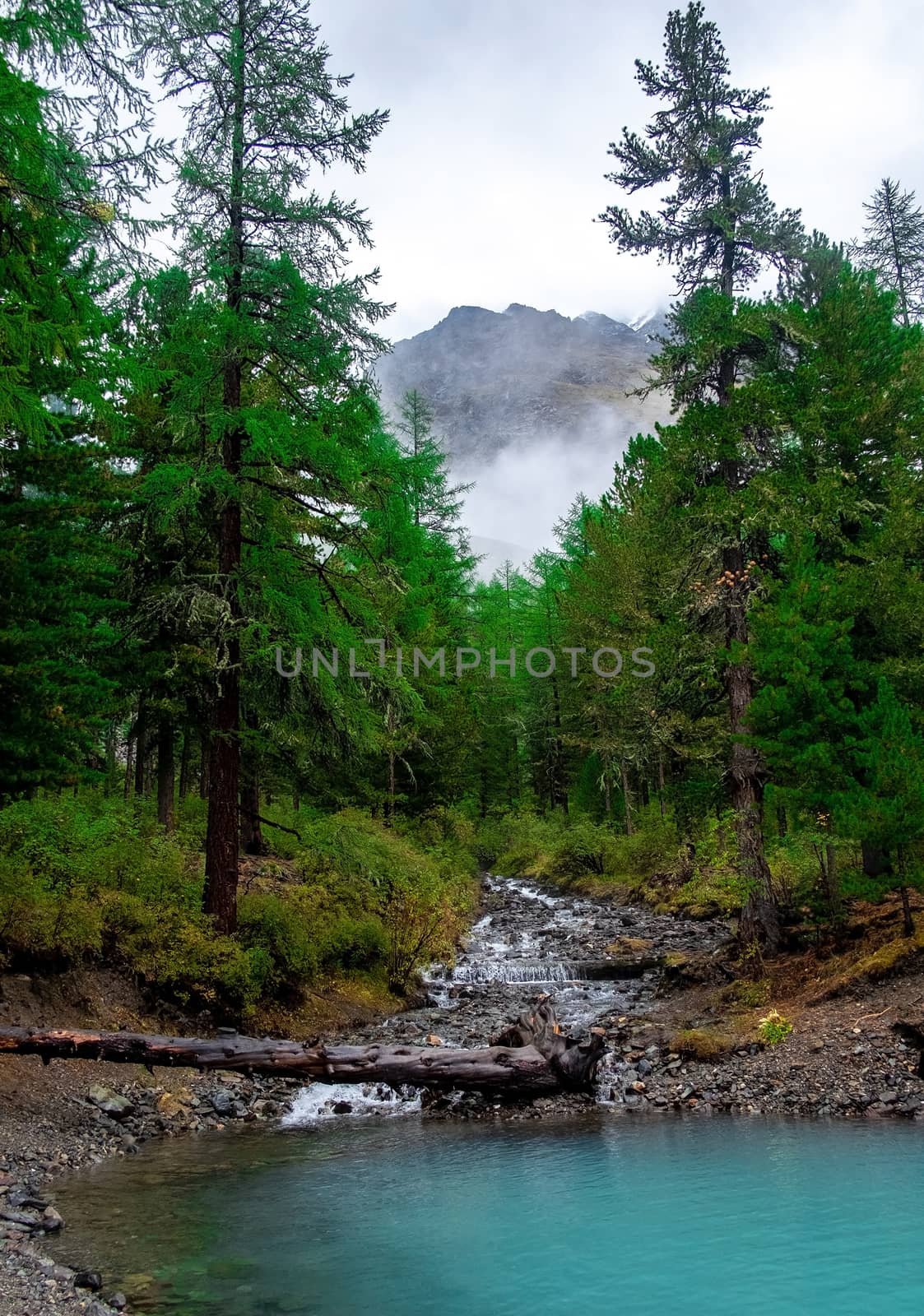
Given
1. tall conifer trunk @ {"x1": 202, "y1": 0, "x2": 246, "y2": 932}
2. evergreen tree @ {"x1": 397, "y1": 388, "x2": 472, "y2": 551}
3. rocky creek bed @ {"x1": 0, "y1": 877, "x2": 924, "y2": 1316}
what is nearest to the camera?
rocky creek bed @ {"x1": 0, "y1": 877, "x2": 924, "y2": 1316}

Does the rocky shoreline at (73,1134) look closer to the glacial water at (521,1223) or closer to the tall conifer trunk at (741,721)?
the glacial water at (521,1223)

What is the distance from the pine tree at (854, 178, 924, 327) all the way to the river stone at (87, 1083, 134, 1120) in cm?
3129

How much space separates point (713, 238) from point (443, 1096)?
51.5 feet

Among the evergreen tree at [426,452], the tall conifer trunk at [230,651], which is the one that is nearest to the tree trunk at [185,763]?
the tall conifer trunk at [230,651]

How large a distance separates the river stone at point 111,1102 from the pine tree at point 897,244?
31293 millimetres

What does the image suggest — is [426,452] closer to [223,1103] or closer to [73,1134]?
[223,1103]

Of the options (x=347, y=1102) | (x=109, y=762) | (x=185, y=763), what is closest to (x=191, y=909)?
(x=347, y=1102)

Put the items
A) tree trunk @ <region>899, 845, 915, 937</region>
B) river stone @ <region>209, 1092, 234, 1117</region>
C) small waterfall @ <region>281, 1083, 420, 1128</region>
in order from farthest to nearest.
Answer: tree trunk @ <region>899, 845, 915, 937</region>
small waterfall @ <region>281, 1083, 420, 1128</region>
river stone @ <region>209, 1092, 234, 1117</region>

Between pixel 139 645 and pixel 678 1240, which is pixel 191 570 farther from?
pixel 678 1240

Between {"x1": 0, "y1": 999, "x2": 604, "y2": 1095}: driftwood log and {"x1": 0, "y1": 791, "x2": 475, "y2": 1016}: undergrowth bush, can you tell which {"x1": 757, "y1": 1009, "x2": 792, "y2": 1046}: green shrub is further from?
{"x1": 0, "y1": 791, "x2": 475, "y2": 1016}: undergrowth bush

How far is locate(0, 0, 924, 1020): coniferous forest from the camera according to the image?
1005 cm

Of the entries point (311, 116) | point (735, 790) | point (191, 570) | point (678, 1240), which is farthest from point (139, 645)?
point (678, 1240)

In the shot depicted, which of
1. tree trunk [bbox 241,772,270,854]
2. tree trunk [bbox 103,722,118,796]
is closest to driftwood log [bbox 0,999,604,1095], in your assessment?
tree trunk [bbox 241,772,270,854]

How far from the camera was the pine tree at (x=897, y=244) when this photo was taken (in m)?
28.8
